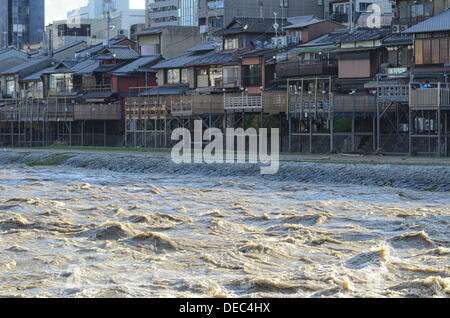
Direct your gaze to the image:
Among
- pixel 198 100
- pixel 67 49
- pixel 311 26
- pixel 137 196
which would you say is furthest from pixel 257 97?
pixel 67 49

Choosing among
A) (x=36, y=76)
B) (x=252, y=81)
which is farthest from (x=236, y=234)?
(x=36, y=76)

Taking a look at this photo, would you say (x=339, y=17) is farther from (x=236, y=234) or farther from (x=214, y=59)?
(x=236, y=234)

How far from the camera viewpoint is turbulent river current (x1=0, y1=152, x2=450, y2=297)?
18.6 metres

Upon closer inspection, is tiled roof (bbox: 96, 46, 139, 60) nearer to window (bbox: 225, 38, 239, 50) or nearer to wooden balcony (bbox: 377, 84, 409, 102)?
window (bbox: 225, 38, 239, 50)

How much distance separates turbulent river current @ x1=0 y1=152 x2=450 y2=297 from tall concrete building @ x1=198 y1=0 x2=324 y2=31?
4495 centimetres

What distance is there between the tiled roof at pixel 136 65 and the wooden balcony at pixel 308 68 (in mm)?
19300

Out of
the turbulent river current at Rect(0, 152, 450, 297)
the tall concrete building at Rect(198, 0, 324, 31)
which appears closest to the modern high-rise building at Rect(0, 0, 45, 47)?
the tall concrete building at Rect(198, 0, 324, 31)

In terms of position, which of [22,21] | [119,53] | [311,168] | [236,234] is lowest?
[236,234]

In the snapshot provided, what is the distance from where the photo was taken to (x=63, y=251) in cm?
2261

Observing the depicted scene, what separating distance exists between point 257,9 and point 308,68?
101ft

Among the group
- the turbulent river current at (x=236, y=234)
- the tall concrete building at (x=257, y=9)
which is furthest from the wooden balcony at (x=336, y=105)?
the tall concrete building at (x=257, y=9)

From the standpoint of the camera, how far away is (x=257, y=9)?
85.5m

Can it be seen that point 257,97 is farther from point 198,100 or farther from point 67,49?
point 67,49

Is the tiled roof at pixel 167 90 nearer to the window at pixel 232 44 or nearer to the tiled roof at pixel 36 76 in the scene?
the window at pixel 232 44
